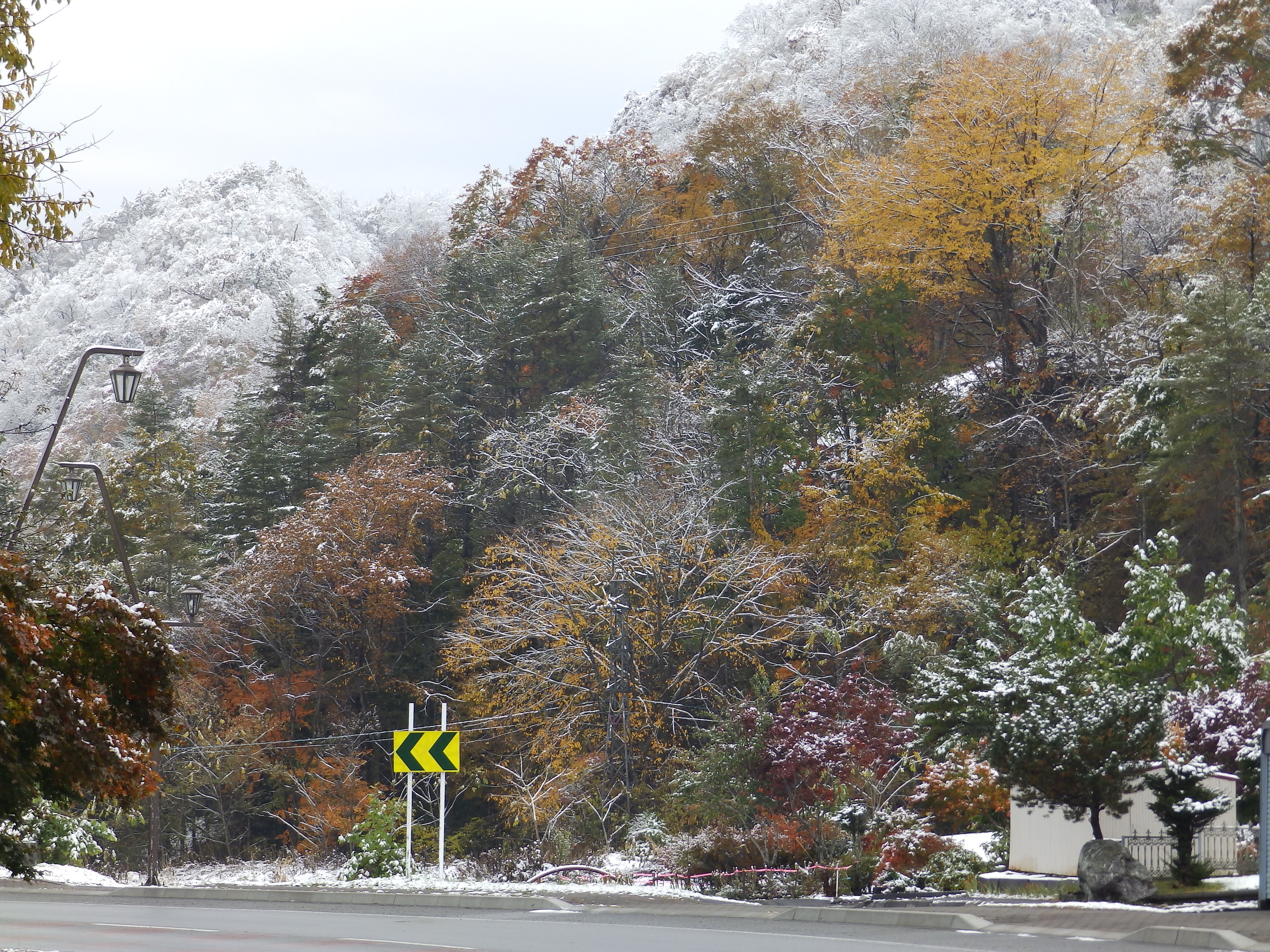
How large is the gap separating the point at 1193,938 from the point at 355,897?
11.8 m

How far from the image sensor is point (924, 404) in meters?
40.1

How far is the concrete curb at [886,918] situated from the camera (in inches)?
610

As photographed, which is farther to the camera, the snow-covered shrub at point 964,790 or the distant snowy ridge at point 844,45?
the distant snowy ridge at point 844,45

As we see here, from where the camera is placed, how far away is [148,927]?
16234mm

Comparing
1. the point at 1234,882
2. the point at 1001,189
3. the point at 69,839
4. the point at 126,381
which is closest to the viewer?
the point at 126,381

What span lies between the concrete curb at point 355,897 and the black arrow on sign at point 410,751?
2.06 m

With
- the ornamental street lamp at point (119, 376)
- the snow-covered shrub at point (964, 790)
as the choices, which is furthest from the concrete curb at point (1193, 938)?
the ornamental street lamp at point (119, 376)

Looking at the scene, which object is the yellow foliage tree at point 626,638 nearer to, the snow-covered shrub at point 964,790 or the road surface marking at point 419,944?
the snow-covered shrub at point 964,790

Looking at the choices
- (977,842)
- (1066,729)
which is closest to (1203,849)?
(1066,729)

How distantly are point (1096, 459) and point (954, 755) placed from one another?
14.8m

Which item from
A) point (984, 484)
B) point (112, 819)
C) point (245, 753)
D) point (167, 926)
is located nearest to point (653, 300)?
point (984, 484)

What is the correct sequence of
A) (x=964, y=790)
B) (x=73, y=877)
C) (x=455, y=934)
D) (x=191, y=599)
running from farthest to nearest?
(x=191, y=599) → (x=73, y=877) → (x=964, y=790) → (x=455, y=934)

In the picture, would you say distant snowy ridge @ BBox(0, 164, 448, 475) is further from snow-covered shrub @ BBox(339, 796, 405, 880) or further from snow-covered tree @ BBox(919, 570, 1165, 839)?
snow-covered tree @ BBox(919, 570, 1165, 839)

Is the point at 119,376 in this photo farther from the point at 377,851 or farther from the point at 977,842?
the point at 977,842
